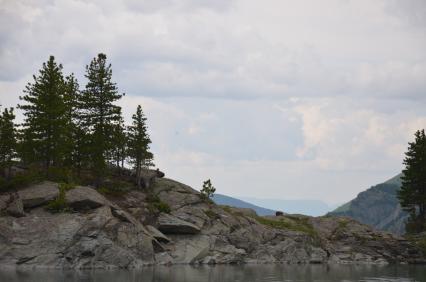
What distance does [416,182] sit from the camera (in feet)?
380

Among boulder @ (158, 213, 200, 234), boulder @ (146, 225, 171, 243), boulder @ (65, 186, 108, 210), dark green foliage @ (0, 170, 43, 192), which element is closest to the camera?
boulder @ (65, 186, 108, 210)

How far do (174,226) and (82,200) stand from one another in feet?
50.0

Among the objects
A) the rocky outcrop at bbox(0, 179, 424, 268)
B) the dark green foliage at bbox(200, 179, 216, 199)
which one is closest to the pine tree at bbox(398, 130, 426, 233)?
the rocky outcrop at bbox(0, 179, 424, 268)

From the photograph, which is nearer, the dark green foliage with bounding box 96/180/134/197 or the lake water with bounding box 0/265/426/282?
the lake water with bounding box 0/265/426/282

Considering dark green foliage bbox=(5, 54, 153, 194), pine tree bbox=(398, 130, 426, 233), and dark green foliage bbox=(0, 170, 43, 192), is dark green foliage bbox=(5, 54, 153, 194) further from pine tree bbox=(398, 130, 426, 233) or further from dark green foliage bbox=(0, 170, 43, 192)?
pine tree bbox=(398, 130, 426, 233)

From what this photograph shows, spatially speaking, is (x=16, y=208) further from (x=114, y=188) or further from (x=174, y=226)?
(x=174, y=226)

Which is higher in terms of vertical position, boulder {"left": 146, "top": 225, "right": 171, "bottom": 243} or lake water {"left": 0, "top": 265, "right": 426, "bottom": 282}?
boulder {"left": 146, "top": 225, "right": 171, "bottom": 243}

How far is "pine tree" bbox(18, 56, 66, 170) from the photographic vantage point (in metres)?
80.1

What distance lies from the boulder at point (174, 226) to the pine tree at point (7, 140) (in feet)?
73.7

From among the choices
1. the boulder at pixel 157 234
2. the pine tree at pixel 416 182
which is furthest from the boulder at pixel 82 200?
the pine tree at pixel 416 182

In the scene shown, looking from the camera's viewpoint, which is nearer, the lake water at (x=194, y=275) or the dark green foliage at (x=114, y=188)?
the lake water at (x=194, y=275)

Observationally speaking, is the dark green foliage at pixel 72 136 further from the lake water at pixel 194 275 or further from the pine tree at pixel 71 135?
the lake water at pixel 194 275

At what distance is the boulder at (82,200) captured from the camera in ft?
242

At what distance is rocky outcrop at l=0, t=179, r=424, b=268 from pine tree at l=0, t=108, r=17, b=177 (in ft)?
20.2
